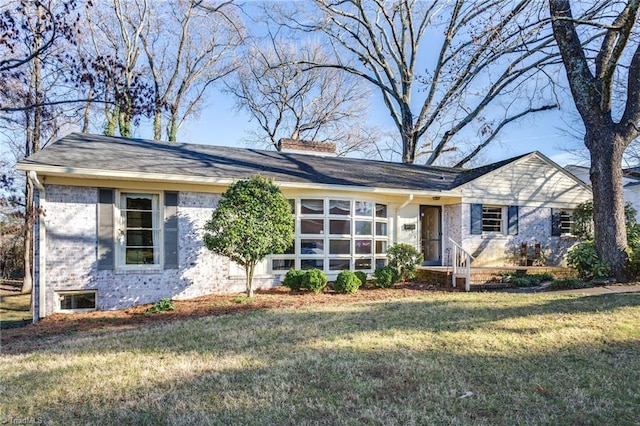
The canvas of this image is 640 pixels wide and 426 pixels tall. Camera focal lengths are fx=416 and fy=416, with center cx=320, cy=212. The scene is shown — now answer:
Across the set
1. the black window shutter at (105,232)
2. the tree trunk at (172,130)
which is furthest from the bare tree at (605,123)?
the tree trunk at (172,130)

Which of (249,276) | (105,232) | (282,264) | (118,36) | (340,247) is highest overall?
(118,36)

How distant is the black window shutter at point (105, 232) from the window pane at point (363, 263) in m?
5.86

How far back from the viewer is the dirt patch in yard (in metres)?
6.70

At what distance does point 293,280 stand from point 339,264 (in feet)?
5.77

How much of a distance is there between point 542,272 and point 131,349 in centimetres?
1032

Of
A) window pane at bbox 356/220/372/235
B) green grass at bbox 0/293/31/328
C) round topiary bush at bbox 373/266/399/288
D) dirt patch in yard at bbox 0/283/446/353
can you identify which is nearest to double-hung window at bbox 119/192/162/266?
dirt patch in yard at bbox 0/283/446/353

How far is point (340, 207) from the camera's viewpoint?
1082cm

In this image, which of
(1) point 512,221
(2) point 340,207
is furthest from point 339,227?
(1) point 512,221

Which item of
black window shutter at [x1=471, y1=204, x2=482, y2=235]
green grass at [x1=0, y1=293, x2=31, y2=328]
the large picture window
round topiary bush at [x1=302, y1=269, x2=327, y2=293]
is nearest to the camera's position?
green grass at [x1=0, y1=293, x2=31, y2=328]

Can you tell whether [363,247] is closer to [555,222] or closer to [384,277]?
[384,277]

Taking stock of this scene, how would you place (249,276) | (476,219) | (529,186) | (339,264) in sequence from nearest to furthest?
(249,276) < (339,264) < (476,219) < (529,186)

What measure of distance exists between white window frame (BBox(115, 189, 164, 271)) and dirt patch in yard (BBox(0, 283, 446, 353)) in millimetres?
889

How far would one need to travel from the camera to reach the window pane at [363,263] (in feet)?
36.4

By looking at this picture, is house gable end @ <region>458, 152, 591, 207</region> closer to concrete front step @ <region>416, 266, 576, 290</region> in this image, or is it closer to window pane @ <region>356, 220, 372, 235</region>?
concrete front step @ <region>416, 266, 576, 290</region>
